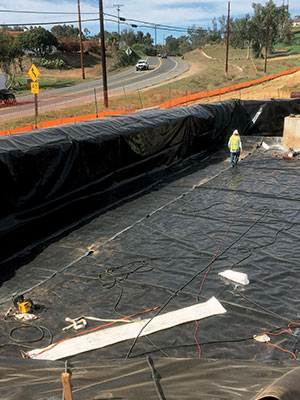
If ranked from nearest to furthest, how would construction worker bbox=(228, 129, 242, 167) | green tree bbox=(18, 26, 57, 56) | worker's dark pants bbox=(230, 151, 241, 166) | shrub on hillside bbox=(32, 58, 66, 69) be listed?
1. construction worker bbox=(228, 129, 242, 167)
2. worker's dark pants bbox=(230, 151, 241, 166)
3. shrub on hillside bbox=(32, 58, 66, 69)
4. green tree bbox=(18, 26, 57, 56)

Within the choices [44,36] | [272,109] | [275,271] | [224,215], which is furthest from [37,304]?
[44,36]

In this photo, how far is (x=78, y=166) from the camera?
34.5 ft

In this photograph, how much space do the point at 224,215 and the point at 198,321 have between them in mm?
4831

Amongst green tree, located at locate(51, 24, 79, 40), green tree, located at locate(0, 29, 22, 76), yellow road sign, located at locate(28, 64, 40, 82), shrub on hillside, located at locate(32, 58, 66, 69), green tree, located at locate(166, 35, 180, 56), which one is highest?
green tree, located at locate(51, 24, 79, 40)

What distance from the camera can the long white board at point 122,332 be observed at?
514cm

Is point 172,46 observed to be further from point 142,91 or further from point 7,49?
point 142,91

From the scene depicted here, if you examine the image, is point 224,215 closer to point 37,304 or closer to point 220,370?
point 37,304

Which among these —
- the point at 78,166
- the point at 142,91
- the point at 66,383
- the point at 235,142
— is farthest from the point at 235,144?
the point at 142,91

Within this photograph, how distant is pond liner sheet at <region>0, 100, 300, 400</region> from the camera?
10.3 ft

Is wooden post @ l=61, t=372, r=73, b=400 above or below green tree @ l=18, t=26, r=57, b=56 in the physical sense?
below

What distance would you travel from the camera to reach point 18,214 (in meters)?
8.62

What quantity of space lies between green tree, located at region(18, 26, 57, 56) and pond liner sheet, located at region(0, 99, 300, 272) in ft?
192

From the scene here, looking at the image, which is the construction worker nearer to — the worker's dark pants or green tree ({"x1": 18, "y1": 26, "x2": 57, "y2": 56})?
the worker's dark pants

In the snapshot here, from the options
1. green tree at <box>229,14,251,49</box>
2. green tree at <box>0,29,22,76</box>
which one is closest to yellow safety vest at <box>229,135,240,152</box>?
green tree at <box>0,29,22,76</box>
